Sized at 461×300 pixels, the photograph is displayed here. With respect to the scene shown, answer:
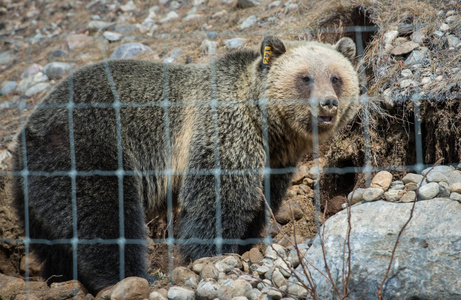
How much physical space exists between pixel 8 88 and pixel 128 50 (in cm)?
188

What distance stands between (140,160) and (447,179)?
8.47ft

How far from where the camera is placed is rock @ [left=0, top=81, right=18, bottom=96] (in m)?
7.41

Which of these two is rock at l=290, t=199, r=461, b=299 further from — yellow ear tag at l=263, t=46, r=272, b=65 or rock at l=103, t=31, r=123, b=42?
rock at l=103, t=31, r=123, b=42

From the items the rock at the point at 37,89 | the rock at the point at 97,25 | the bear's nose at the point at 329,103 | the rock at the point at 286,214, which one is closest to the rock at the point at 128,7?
the rock at the point at 97,25

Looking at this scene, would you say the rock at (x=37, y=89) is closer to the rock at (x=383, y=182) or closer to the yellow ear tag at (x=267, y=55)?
the yellow ear tag at (x=267, y=55)

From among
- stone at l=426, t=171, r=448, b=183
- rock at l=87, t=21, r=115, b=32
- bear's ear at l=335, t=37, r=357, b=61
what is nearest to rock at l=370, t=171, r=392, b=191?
A: stone at l=426, t=171, r=448, b=183

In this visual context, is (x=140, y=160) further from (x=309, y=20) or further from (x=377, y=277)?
(x=309, y=20)

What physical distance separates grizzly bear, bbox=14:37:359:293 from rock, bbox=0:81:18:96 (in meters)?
3.25

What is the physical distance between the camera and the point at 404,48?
215 inches

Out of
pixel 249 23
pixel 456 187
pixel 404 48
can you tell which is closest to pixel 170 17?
pixel 249 23

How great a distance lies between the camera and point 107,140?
4.36 m

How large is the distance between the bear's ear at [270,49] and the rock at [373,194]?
141 centimetres

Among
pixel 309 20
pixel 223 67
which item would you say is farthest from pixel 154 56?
pixel 223 67

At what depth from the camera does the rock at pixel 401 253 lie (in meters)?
3.19
